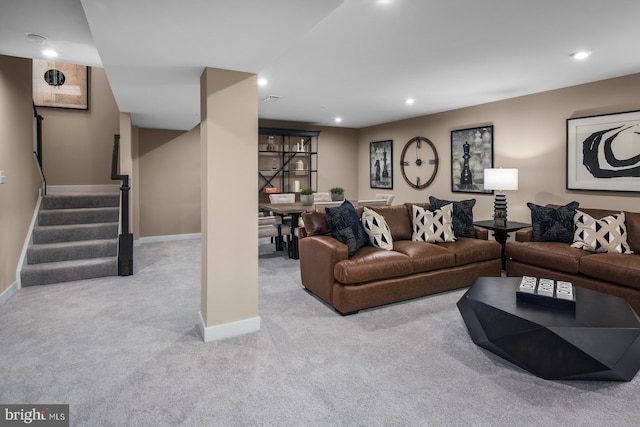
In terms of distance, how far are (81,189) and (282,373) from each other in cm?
535

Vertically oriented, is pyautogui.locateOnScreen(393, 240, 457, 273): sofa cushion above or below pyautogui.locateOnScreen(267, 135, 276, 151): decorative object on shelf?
below

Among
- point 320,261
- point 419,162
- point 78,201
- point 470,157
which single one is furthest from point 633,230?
point 78,201

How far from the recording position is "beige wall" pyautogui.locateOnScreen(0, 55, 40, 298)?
3.56 metres

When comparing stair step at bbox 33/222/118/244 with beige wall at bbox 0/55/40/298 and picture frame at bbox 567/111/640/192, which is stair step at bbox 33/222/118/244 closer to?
beige wall at bbox 0/55/40/298

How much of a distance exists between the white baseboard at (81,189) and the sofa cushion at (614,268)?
21.8 ft

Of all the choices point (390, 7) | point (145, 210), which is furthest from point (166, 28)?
point (145, 210)

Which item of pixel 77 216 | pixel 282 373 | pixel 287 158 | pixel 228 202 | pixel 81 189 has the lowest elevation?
pixel 282 373

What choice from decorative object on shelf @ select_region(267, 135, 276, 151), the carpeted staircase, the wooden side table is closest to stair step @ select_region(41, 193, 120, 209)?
the carpeted staircase

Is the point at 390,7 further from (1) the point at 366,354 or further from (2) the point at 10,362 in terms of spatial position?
(2) the point at 10,362

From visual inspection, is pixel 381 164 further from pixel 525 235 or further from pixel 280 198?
pixel 525 235

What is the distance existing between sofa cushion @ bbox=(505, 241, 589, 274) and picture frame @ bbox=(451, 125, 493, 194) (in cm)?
163

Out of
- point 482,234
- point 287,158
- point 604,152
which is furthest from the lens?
point 287,158

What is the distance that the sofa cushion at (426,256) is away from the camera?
3.55m

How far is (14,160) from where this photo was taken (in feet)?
12.5
